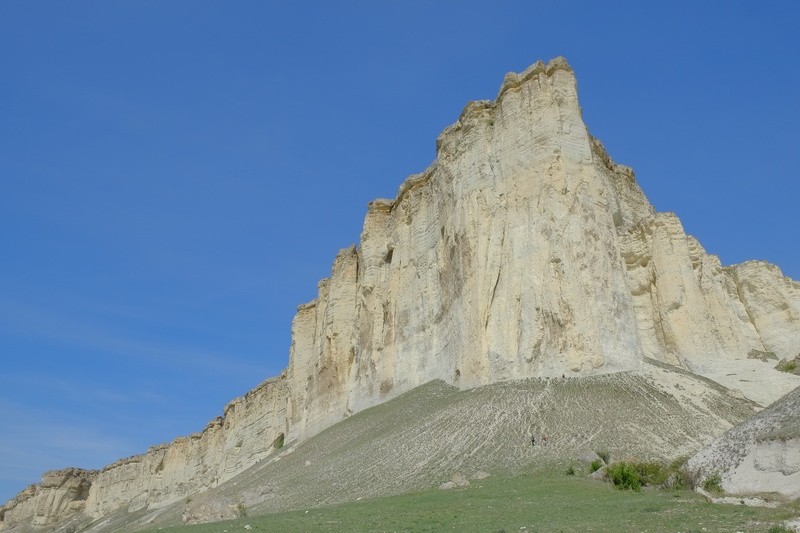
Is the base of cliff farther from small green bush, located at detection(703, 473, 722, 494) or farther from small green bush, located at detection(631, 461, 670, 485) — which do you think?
small green bush, located at detection(703, 473, 722, 494)

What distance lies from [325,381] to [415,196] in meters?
16.4

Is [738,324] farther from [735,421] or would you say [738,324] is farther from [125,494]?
[125,494]

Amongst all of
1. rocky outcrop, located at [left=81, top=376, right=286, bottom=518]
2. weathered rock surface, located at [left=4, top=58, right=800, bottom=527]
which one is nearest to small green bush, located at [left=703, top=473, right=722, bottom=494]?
weathered rock surface, located at [left=4, top=58, right=800, bottom=527]

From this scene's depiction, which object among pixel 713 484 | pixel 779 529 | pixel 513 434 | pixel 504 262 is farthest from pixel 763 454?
pixel 504 262

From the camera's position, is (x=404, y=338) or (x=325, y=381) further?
(x=325, y=381)

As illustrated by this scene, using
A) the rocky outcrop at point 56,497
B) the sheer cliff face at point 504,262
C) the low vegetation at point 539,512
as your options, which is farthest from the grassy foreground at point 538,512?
the rocky outcrop at point 56,497

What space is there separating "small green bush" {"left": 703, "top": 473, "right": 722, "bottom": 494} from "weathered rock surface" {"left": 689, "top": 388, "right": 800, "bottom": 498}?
0.34ft

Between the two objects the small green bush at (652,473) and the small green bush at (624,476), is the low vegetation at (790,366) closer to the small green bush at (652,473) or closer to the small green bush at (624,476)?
the small green bush at (652,473)

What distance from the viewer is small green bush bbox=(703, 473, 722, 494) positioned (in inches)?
782

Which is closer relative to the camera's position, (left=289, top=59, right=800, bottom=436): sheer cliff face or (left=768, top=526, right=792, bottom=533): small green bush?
(left=768, top=526, right=792, bottom=533): small green bush

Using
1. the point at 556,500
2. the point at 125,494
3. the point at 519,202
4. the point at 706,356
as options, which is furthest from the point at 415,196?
the point at 125,494

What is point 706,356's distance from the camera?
45031 millimetres

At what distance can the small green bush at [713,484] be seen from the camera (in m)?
19.9

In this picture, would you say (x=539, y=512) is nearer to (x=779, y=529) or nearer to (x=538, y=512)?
(x=538, y=512)
